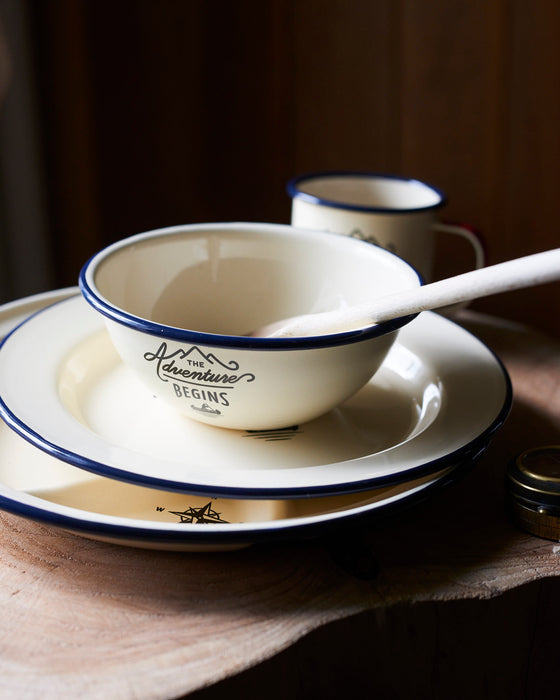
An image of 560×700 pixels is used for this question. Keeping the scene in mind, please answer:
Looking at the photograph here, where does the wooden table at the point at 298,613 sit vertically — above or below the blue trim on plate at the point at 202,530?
below

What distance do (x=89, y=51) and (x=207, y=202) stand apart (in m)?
0.36

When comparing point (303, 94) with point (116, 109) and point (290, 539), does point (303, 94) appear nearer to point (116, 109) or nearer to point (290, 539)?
point (116, 109)

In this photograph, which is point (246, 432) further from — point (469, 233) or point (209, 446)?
point (469, 233)

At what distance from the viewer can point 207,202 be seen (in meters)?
1.43

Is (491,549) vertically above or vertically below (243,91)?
below

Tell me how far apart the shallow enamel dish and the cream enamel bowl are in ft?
0.10

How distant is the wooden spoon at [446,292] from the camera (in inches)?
17.6

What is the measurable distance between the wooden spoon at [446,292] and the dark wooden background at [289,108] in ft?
2.37

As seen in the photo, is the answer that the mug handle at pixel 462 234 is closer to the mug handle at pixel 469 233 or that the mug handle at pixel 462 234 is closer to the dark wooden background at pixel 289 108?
the mug handle at pixel 469 233

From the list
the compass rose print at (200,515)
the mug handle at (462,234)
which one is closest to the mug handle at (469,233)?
the mug handle at (462,234)

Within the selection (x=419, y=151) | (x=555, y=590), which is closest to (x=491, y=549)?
(x=555, y=590)

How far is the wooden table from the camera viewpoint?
0.43 metres

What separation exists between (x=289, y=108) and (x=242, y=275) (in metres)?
0.82

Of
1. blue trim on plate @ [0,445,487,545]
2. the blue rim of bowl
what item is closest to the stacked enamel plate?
blue trim on plate @ [0,445,487,545]
